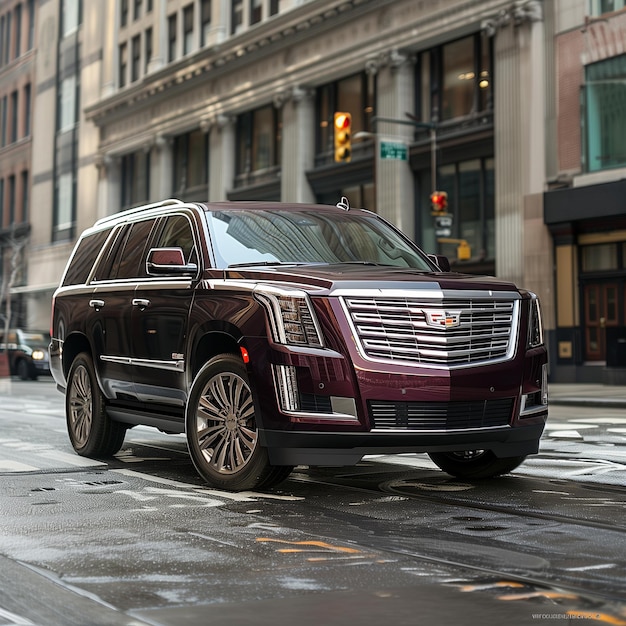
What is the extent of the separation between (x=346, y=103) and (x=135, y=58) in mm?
17407

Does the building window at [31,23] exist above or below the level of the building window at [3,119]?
above

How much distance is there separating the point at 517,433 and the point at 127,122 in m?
44.9

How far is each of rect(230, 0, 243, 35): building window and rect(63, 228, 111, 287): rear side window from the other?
1271 inches

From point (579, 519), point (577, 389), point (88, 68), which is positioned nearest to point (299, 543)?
point (579, 519)

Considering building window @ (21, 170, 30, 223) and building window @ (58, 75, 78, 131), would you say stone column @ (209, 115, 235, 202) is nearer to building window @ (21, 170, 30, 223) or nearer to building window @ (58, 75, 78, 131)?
building window @ (58, 75, 78, 131)

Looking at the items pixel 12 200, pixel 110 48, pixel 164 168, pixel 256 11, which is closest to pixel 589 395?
pixel 256 11

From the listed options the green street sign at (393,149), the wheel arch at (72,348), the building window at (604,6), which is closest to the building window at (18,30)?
the green street sign at (393,149)

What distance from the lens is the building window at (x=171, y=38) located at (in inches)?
1848

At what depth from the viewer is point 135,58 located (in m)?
50.7

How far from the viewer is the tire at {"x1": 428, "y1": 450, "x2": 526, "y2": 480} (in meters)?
8.16

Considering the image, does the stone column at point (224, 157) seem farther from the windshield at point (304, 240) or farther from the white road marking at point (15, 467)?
the windshield at point (304, 240)

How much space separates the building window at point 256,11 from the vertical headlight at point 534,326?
34.3m

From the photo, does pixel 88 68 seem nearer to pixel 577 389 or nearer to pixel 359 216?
pixel 577 389

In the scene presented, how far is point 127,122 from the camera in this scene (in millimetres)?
50281
